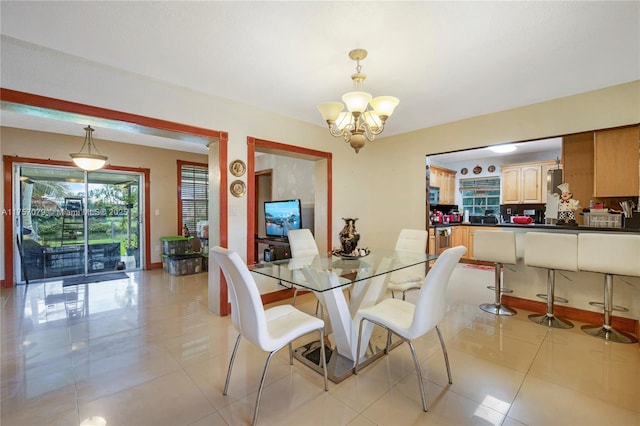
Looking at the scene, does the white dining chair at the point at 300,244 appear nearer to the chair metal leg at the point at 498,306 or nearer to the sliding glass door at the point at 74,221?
the chair metal leg at the point at 498,306

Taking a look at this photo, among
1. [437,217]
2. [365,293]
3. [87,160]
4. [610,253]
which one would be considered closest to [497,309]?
[610,253]

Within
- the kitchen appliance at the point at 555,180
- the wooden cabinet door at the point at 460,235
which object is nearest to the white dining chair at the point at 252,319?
the kitchen appliance at the point at 555,180

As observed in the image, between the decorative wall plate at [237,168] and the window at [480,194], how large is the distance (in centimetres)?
669

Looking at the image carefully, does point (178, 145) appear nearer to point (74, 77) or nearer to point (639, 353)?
point (74, 77)

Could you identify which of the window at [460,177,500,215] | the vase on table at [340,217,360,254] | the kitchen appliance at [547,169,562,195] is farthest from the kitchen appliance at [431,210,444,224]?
the vase on table at [340,217,360,254]

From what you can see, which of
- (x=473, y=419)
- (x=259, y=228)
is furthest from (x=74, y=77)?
(x=259, y=228)

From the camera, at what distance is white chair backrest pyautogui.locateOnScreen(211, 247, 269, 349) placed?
60.3 inches

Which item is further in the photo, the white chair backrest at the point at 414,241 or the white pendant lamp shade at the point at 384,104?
the white chair backrest at the point at 414,241

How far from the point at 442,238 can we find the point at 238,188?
15.7 feet

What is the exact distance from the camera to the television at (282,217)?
15.4 ft

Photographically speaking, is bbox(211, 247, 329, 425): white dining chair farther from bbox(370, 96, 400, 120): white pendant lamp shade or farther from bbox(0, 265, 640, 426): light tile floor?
bbox(370, 96, 400, 120): white pendant lamp shade

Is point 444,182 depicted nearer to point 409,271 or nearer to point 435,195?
point 435,195

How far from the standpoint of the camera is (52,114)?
7.86 ft

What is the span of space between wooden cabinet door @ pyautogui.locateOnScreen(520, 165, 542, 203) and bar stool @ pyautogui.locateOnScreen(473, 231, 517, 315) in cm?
439
